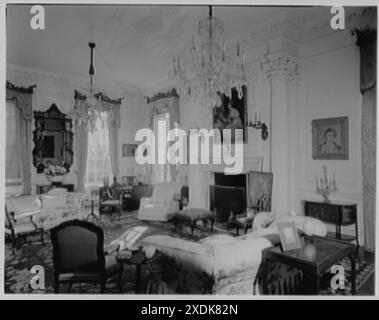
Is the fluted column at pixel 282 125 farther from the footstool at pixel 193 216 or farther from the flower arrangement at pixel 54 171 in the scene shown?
the flower arrangement at pixel 54 171

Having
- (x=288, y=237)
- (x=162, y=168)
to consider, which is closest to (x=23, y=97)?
(x=162, y=168)

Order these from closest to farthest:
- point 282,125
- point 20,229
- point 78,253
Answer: point 78,253 < point 20,229 < point 282,125

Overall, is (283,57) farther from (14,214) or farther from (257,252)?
(14,214)

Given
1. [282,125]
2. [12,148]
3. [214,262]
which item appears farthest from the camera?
[282,125]

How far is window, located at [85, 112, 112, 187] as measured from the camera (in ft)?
8.74

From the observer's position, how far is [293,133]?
2.82m

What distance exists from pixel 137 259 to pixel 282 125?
2.07 meters

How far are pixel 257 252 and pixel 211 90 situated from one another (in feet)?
4.16

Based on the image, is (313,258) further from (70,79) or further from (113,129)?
(70,79)

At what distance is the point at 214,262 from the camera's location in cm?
134

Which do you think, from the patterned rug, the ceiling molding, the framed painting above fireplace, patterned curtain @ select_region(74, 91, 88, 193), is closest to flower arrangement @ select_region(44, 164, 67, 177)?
patterned curtain @ select_region(74, 91, 88, 193)

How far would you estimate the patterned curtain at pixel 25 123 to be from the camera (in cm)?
227

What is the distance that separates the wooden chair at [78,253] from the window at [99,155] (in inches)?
34.9

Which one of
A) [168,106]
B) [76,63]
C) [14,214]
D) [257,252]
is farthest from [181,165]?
[14,214]
